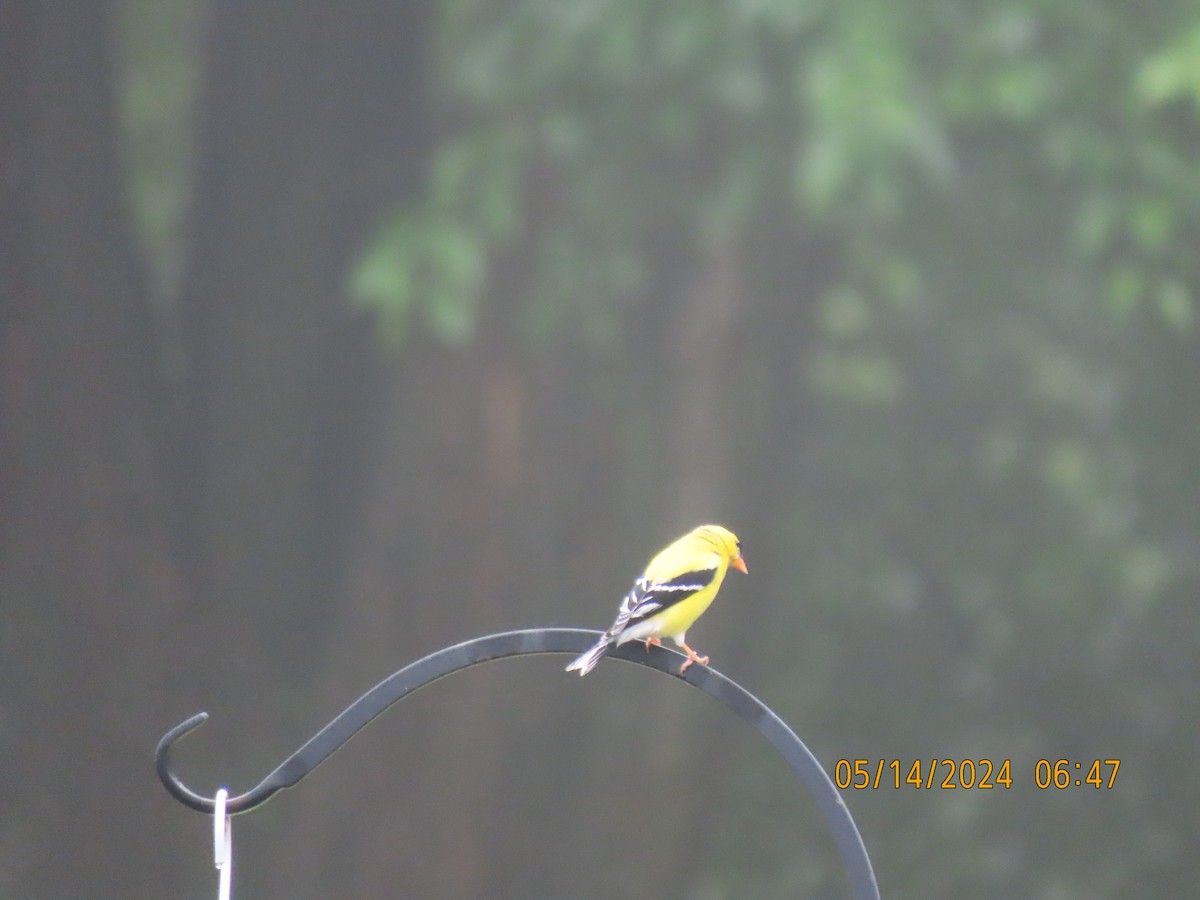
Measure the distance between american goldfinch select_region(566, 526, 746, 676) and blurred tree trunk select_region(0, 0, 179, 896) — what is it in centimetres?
401

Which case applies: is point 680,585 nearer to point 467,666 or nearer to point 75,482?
point 467,666

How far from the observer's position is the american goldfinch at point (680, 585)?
279 centimetres

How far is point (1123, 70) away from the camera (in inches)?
226

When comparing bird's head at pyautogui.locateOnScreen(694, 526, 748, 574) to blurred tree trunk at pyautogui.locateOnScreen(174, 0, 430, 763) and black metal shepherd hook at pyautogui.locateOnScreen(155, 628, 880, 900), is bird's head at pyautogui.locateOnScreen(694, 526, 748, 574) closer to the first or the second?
black metal shepherd hook at pyautogui.locateOnScreen(155, 628, 880, 900)

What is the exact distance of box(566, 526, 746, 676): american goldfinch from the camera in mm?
2793

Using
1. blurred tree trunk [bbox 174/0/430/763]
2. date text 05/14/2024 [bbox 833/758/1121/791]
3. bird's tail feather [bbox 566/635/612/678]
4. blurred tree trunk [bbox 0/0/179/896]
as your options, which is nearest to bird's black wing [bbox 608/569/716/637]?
bird's tail feather [bbox 566/635/612/678]

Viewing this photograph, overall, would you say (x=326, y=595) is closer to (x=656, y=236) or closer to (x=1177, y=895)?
(x=656, y=236)

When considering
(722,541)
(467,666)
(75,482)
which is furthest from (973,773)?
(467,666)

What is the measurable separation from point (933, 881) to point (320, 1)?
5984mm

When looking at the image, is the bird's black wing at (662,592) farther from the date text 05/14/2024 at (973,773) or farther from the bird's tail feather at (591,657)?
the date text 05/14/2024 at (973,773)

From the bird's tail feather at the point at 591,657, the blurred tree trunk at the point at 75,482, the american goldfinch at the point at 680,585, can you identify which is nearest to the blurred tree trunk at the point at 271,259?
the blurred tree trunk at the point at 75,482

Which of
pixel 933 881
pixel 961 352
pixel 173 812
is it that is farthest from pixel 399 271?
pixel 933 881

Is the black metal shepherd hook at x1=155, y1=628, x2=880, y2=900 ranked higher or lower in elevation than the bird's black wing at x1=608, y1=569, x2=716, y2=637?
lower

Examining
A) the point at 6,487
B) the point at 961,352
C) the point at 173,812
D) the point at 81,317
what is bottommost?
the point at 173,812
